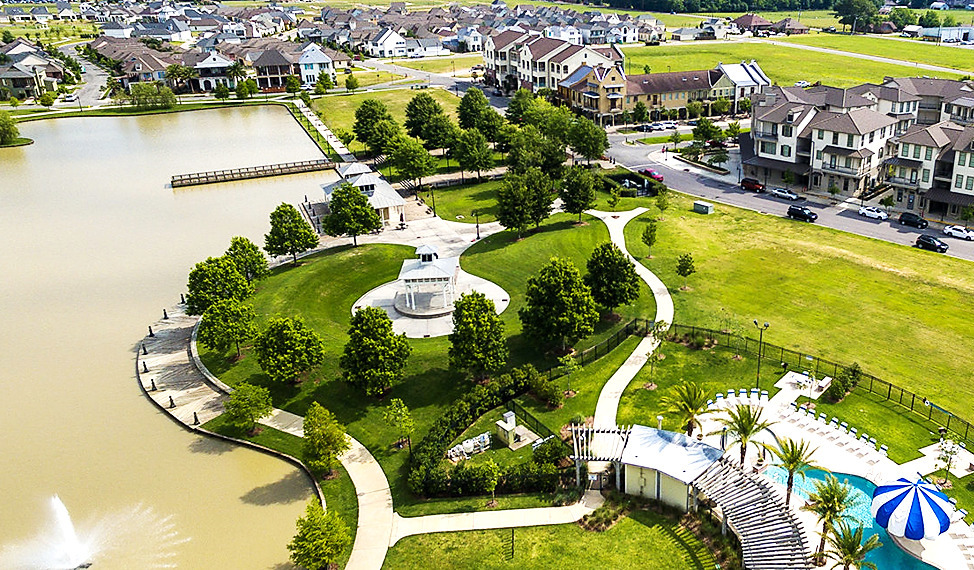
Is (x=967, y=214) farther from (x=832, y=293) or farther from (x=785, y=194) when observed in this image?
(x=832, y=293)

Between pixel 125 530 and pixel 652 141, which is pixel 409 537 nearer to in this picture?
pixel 125 530

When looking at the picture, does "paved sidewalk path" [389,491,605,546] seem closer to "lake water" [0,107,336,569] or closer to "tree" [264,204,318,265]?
"lake water" [0,107,336,569]

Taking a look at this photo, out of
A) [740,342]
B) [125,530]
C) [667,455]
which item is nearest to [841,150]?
[740,342]

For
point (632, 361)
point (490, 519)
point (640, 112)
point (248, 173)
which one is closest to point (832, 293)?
point (632, 361)

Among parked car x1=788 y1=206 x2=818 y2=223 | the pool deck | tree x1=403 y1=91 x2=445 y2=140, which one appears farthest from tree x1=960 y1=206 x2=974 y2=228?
tree x1=403 y1=91 x2=445 y2=140

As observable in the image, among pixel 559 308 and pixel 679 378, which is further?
pixel 559 308

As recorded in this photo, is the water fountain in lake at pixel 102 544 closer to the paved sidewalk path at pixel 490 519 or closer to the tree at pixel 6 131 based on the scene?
the paved sidewalk path at pixel 490 519
